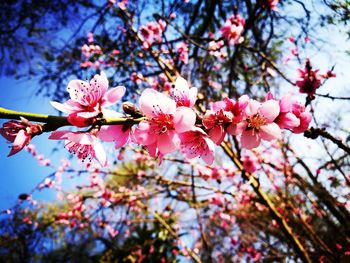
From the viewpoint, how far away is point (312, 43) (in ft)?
14.4

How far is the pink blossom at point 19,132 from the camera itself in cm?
97

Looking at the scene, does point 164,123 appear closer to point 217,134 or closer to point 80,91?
point 217,134

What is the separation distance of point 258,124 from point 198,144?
0.95ft

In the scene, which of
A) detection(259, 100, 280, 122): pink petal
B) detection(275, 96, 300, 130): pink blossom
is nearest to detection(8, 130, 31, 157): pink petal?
detection(259, 100, 280, 122): pink petal

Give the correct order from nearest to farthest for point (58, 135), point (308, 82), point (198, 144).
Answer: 1. point (58, 135)
2. point (198, 144)
3. point (308, 82)

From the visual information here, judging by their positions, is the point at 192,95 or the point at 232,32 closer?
the point at 192,95

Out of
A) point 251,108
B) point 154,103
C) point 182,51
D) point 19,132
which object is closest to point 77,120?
point 19,132

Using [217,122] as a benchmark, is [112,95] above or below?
above

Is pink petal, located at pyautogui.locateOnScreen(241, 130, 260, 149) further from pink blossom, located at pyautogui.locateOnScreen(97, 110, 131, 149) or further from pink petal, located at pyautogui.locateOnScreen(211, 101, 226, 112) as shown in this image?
pink blossom, located at pyautogui.locateOnScreen(97, 110, 131, 149)

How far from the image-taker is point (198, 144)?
1290mm

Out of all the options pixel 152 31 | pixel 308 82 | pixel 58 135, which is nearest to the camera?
pixel 58 135

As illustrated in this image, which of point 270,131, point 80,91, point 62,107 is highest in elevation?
point 80,91

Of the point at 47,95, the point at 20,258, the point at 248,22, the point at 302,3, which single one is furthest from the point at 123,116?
the point at 20,258

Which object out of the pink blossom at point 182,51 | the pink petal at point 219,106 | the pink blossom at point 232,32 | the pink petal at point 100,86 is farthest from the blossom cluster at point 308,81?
the pink blossom at point 182,51
